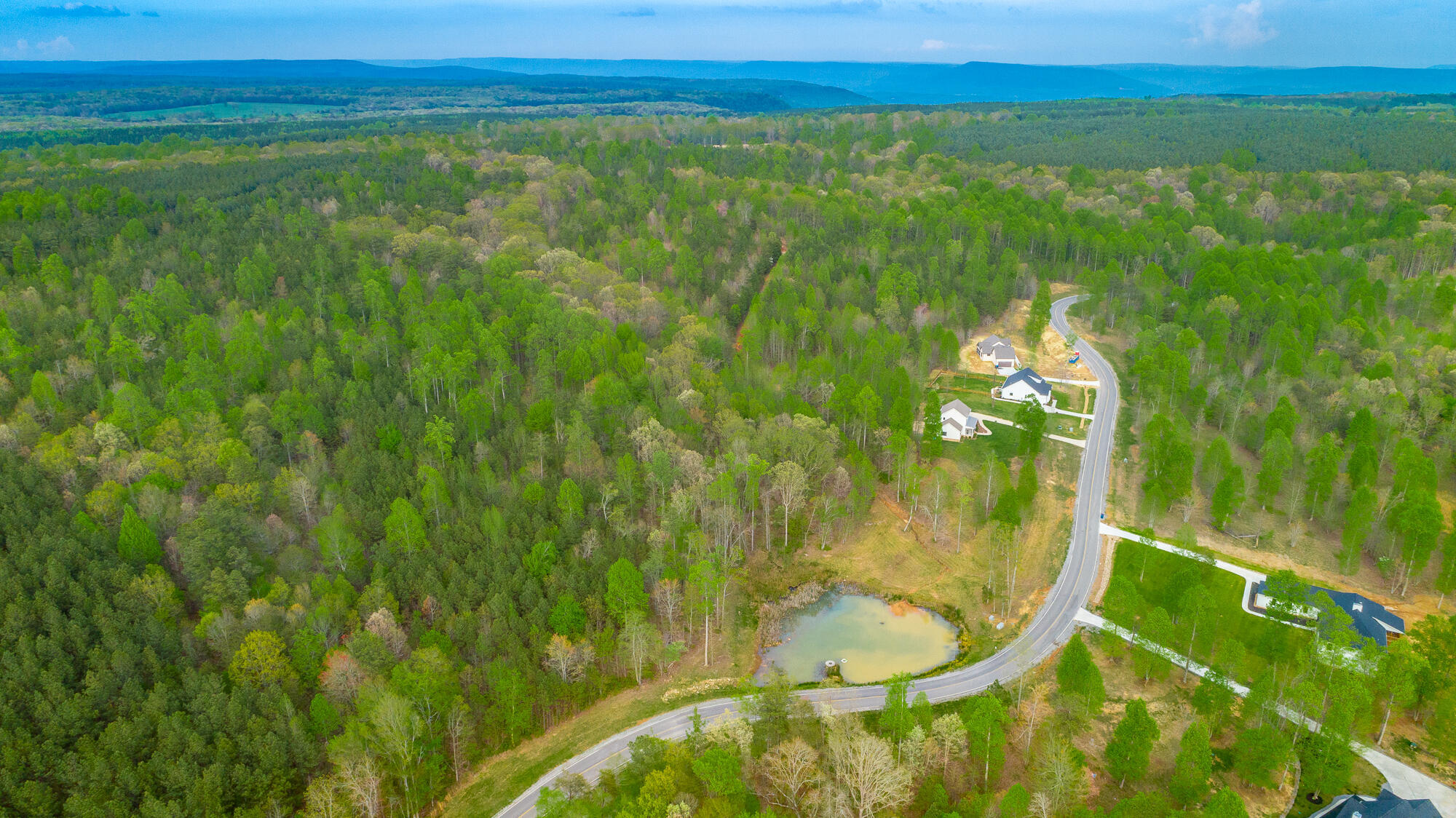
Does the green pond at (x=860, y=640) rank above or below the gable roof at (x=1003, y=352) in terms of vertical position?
below

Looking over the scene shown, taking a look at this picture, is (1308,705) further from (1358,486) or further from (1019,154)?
(1019,154)

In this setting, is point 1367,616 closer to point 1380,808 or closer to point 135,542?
point 1380,808

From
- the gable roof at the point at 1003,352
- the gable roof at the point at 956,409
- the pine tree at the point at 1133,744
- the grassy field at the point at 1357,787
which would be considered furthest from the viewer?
the gable roof at the point at 1003,352

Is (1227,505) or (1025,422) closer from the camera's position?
(1227,505)

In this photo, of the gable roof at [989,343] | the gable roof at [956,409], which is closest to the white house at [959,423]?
the gable roof at [956,409]

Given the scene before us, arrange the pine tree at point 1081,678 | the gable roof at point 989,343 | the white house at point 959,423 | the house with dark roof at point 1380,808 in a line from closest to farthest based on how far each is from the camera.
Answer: the house with dark roof at point 1380,808 < the pine tree at point 1081,678 < the white house at point 959,423 < the gable roof at point 989,343

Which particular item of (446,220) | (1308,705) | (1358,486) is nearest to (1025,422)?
(1358,486)

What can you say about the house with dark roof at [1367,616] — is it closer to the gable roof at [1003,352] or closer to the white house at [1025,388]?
the white house at [1025,388]
